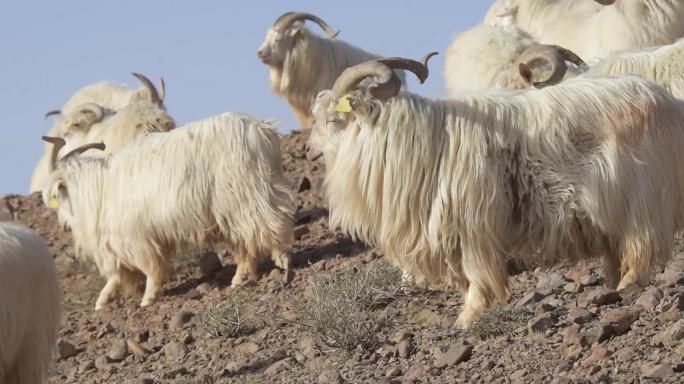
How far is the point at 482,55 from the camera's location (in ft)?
51.2

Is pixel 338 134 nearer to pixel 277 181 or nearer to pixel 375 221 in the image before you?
pixel 375 221

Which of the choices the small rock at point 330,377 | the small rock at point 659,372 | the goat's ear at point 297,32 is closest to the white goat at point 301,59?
the goat's ear at point 297,32

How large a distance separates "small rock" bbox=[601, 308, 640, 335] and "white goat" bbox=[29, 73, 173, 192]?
821cm

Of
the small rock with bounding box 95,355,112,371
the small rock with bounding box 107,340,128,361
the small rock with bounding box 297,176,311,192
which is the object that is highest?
the small rock with bounding box 297,176,311,192

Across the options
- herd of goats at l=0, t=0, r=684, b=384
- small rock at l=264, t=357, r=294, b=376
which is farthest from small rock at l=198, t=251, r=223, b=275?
small rock at l=264, t=357, r=294, b=376

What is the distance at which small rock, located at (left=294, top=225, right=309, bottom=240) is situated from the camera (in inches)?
552

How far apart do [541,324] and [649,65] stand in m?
3.38

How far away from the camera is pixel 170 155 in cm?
1325

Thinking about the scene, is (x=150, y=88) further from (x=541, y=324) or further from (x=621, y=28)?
(x=541, y=324)

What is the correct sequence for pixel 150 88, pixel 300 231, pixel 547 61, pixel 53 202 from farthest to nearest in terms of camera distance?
pixel 150 88 < pixel 53 202 < pixel 300 231 < pixel 547 61

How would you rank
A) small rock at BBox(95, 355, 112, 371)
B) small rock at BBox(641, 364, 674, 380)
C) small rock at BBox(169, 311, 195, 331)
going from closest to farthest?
1. small rock at BBox(641, 364, 674, 380)
2. small rock at BBox(95, 355, 112, 371)
3. small rock at BBox(169, 311, 195, 331)

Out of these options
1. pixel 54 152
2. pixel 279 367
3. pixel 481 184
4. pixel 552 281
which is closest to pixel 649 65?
pixel 552 281

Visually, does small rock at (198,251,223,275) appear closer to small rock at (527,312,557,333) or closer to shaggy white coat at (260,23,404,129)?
shaggy white coat at (260,23,404,129)

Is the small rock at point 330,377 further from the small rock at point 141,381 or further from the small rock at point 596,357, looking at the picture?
the small rock at point 141,381
